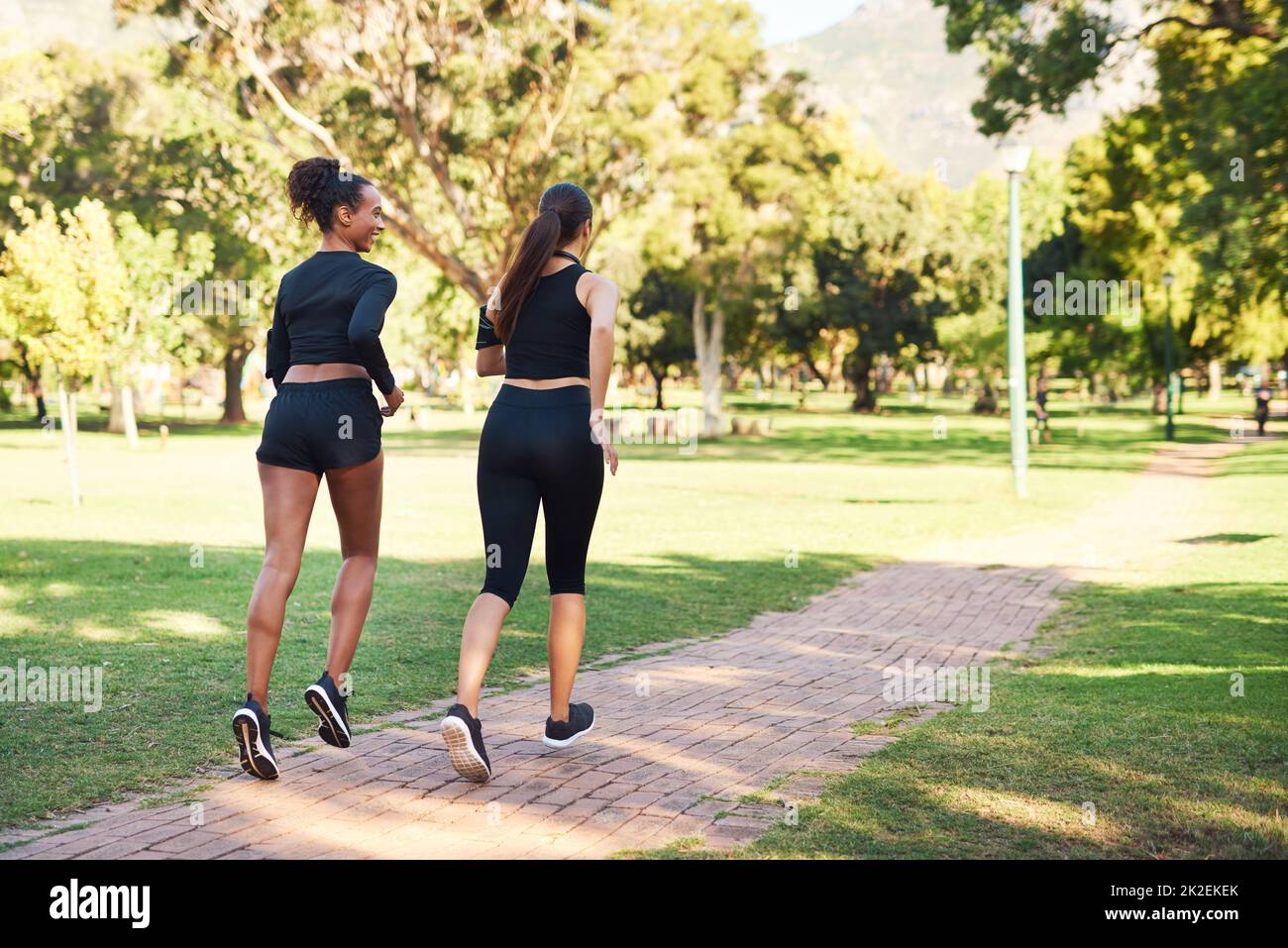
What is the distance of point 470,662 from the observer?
4969 millimetres

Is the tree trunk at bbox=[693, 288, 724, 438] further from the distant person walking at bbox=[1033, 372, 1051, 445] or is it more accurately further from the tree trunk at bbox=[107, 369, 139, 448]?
the tree trunk at bbox=[107, 369, 139, 448]

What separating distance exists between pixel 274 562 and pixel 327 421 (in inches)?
23.3

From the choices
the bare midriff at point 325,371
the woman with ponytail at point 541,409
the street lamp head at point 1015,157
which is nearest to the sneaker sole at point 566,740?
the woman with ponytail at point 541,409

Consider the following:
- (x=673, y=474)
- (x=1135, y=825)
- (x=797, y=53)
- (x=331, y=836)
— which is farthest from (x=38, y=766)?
(x=797, y=53)

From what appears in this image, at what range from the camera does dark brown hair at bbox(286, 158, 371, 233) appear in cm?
538

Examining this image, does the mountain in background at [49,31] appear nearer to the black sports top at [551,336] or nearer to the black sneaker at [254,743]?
the black sports top at [551,336]

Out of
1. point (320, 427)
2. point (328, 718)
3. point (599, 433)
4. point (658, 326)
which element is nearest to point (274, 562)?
point (320, 427)

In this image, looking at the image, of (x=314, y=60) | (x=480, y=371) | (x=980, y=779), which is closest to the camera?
(x=980, y=779)

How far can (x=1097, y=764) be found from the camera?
5.14 meters

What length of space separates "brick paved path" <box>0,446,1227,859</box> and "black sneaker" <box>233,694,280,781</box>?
0.07 meters

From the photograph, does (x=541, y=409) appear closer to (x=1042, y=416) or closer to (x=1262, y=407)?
(x=1042, y=416)

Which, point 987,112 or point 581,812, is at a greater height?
point 987,112
